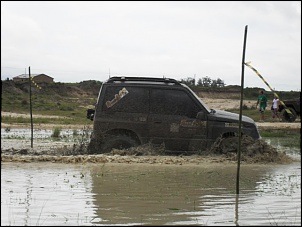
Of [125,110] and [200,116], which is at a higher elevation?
[125,110]

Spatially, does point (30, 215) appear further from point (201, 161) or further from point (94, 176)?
point (201, 161)

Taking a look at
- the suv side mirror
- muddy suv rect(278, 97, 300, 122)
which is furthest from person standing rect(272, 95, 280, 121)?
the suv side mirror

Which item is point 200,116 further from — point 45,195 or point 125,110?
point 45,195

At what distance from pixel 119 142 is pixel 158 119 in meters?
0.96

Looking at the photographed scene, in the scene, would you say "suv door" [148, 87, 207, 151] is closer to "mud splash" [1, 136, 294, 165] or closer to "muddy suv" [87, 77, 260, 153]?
"muddy suv" [87, 77, 260, 153]

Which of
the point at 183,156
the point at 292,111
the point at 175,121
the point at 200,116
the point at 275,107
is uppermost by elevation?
the point at 275,107

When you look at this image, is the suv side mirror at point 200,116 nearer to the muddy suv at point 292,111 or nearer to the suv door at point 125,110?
the suv door at point 125,110

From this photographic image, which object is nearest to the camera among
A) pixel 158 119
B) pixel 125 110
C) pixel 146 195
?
pixel 146 195

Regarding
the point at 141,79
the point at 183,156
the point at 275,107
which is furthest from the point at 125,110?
the point at 275,107

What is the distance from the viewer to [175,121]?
11.5 metres

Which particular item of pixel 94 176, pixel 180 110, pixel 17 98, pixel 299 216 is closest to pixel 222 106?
pixel 17 98

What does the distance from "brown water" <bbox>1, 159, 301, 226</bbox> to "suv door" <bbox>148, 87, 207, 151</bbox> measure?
0.99 m

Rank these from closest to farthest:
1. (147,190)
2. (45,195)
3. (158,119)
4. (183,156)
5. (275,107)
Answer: (45,195)
(147,190)
(183,156)
(158,119)
(275,107)

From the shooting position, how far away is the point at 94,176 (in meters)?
9.12
